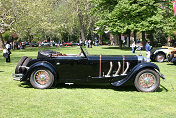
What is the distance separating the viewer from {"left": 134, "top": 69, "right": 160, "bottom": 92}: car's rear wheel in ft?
25.5

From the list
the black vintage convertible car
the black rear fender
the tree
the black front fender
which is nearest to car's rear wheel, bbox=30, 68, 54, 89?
the black vintage convertible car

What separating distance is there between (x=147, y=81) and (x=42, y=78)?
337 centimetres

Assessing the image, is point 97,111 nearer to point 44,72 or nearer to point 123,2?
point 44,72

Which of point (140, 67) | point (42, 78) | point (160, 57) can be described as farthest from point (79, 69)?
point (160, 57)

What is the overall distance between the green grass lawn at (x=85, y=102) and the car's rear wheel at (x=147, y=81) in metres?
0.22

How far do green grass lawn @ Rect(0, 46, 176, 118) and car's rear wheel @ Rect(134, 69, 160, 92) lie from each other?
221 mm

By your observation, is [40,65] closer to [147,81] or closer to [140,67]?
[140,67]

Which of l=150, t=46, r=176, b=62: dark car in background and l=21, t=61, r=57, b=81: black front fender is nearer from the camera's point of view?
l=21, t=61, r=57, b=81: black front fender

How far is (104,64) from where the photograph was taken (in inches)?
319

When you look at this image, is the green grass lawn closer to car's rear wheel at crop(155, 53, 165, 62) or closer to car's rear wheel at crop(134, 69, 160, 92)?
car's rear wheel at crop(134, 69, 160, 92)

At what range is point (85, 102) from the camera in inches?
259

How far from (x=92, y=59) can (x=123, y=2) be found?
28924mm

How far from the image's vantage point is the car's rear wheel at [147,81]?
777cm

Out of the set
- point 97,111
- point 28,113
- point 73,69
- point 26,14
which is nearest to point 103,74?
point 73,69
